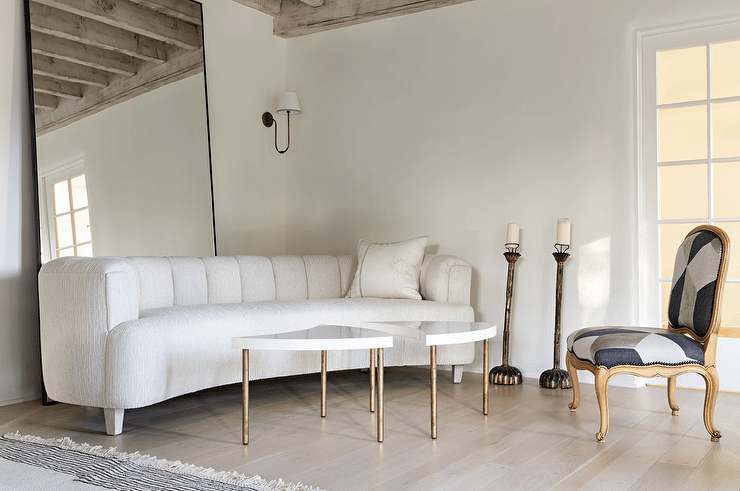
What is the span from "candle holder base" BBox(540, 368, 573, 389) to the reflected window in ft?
8.07

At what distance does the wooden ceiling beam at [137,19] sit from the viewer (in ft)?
11.8

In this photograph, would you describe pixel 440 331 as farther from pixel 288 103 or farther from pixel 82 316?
pixel 288 103

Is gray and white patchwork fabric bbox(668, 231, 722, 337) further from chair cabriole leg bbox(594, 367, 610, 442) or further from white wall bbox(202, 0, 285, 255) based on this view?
white wall bbox(202, 0, 285, 255)

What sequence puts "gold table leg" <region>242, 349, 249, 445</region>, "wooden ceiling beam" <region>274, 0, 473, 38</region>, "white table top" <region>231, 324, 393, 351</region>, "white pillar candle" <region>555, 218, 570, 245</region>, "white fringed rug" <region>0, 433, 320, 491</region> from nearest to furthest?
1. "white fringed rug" <region>0, 433, 320, 491</region>
2. "white table top" <region>231, 324, 393, 351</region>
3. "gold table leg" <region>242, 349, 249, 445</region>
4. "white pillar candle" <region>555, 218, 570, 245</region>
5. "wooden ceiling beam" <region>274, 0, 473, 38</region>

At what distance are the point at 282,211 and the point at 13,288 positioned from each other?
2092 mm

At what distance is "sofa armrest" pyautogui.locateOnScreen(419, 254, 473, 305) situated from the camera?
3.83m

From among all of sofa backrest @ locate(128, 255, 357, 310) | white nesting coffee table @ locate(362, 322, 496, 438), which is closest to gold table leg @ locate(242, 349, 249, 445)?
white nesting coffee table @ locate(362, 322, 496, 438)

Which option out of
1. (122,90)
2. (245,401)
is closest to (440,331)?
(245,401)

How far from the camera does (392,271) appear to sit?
3.88 metres

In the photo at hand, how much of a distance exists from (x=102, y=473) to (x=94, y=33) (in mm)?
2518

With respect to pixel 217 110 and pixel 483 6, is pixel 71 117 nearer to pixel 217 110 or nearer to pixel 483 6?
pixel 217 110

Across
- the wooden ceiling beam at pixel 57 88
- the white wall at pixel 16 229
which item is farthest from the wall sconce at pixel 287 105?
the white wall at pixel 16 229

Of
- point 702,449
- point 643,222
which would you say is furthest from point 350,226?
point 702,449

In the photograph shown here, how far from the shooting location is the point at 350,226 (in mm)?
4695
